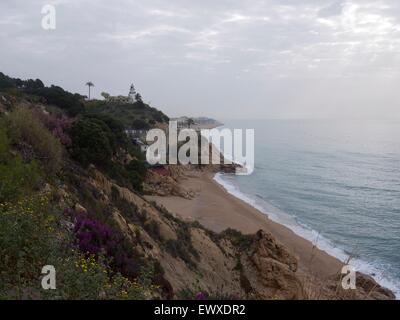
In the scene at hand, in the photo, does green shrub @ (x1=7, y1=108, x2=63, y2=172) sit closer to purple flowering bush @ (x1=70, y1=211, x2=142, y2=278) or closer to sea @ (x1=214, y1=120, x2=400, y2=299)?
purple flowering bush @ (x1=70, y1=211, x2=142, y2=278)

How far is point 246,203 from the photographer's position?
38375 millimetres

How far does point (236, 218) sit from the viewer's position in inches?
1197

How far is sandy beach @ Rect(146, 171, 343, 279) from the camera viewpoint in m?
22.9

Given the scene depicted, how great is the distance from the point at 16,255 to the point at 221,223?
23701 millimetres

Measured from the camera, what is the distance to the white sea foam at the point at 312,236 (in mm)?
20938

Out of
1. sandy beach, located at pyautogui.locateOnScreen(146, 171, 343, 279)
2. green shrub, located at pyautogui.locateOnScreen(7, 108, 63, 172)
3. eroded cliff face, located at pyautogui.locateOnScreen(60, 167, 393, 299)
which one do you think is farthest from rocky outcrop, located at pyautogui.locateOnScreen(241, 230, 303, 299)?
green shrub, located at pyautogui.locateOnScreen(7, 108, 63, 172)

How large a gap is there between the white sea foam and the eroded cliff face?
6.03 feet

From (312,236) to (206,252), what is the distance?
48.7ft

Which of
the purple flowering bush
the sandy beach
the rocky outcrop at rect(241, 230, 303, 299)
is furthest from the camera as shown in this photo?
the sandy beach

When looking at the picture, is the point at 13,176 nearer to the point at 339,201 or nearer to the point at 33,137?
the point at 33,137

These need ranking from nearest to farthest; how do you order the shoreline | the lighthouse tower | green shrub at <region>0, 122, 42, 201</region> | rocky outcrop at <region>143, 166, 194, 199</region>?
green shrub at <region>0, 122, 42, 201</region>, the shoreline, rocky outcrop at <region>143, 166, 194, 199</region>, the lighthouse tower

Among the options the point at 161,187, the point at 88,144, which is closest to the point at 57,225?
the point at 88,144

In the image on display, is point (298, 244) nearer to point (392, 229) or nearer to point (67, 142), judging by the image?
point (392, 229)
